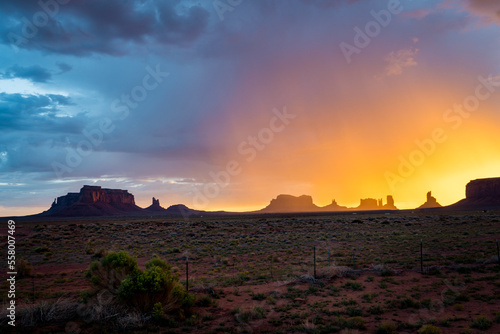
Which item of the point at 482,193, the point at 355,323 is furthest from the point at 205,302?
the point at 482,193

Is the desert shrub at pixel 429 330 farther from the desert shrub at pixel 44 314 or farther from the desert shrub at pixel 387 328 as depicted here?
the desert shrub at pixel 44 314

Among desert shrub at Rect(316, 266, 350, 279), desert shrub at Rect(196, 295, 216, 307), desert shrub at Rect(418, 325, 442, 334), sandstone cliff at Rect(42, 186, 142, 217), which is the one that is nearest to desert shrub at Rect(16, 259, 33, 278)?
desert shrub at Rect(196, 295, 216, 307)

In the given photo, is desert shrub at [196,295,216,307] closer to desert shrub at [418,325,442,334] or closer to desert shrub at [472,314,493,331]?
desert shrub at [418,325,442,334]

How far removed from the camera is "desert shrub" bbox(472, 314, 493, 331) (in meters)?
9.40

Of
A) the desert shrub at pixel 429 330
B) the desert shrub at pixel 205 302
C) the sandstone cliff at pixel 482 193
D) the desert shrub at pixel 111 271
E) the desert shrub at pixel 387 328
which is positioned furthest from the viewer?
the sandstone cliff at pixel 482 193

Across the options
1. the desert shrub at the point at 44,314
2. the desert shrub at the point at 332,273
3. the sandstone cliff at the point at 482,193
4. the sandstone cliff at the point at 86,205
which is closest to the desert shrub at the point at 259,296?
the desert shrub at the point at 332,273

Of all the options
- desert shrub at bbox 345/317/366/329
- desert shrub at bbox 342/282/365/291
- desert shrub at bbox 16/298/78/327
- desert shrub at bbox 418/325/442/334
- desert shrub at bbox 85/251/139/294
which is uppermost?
desert shrub at bbox 85/251/139/294

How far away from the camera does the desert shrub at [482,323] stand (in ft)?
30.8

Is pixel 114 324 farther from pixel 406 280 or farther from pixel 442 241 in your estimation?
pixel 442 241

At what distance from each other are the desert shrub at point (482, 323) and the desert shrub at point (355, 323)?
3.42 meters

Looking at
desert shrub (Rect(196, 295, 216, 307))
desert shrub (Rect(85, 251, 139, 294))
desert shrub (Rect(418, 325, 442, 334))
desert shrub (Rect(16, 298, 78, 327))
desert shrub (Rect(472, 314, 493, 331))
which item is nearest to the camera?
desert shrub (Rect(418, 325, 442, 334))

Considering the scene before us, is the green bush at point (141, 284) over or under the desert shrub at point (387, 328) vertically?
over

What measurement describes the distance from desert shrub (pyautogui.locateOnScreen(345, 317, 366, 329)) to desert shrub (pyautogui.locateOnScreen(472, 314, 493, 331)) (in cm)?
342

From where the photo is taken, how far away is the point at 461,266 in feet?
56.8
